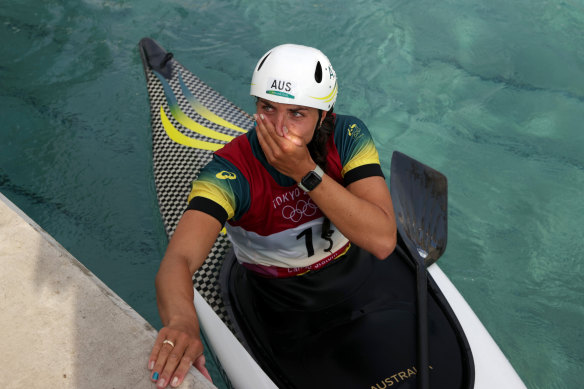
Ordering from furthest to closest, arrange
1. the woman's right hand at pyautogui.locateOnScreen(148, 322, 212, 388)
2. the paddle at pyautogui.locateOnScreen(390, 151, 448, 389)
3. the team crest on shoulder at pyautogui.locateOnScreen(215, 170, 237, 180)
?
the paddle at pyautogui.locateOnScreen(390, 151, 448, 389) < the team crest on shoulder at pyautogui.locateOnScreen(215, 170, 237, 180) < the woman's right hand at pyautogui.locateOnScreen(148, 322, 212, 388)

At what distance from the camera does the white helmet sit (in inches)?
74.5

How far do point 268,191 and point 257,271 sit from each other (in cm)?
48

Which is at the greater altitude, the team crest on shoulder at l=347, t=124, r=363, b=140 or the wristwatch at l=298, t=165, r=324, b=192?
the team crest on shoulder at l=347, t=124, r=363, b=140

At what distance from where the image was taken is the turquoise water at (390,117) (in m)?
3.73

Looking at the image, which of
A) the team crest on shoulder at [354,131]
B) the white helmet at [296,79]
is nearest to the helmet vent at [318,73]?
the white helmet at [296,79]

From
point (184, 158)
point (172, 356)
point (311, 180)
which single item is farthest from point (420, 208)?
point (172, 356)

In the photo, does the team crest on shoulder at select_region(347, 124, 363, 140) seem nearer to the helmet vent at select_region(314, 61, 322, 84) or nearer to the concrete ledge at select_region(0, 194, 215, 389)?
the helmet vent at select_region(314, 61, 322, 84)

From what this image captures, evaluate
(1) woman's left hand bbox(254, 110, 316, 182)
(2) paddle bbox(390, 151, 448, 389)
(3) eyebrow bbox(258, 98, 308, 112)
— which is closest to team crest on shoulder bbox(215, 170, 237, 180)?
(1) woman's left hand bbox(254, 110, 316, 182)

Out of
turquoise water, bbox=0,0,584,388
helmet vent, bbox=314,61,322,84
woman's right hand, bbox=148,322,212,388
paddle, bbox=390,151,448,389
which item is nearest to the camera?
woman's right hand, bbox=148,322,212,388

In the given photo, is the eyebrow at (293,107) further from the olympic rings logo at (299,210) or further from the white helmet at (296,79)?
the olympic rings logo at (299,210)

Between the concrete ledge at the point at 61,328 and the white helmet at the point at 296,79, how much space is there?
3.15 feet

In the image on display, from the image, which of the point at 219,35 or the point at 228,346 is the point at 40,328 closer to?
the point at 228,346

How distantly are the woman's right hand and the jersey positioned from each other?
1.69 feet

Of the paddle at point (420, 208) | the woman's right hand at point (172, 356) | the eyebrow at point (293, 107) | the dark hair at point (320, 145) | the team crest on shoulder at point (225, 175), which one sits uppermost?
the eyebrow at point (293, 107)
